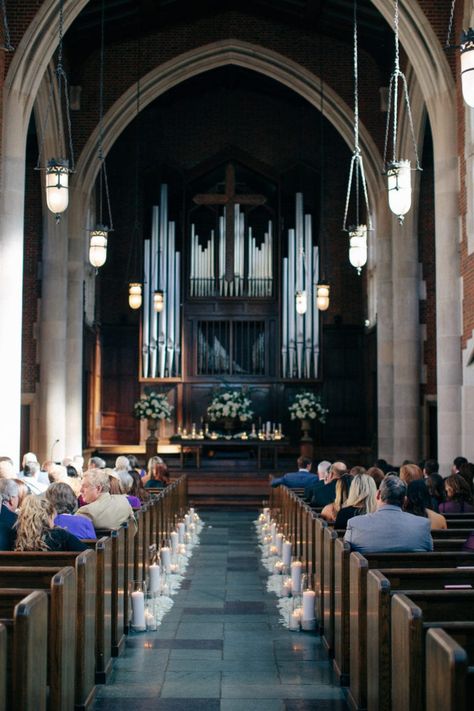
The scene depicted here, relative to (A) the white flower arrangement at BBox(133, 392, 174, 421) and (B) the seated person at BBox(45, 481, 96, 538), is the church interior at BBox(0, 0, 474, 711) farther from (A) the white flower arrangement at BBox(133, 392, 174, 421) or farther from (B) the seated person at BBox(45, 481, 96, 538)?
(B) the seated person at BBox(45, 481, 96, 538)

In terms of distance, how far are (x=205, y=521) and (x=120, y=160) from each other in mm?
11081

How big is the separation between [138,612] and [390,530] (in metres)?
2.48

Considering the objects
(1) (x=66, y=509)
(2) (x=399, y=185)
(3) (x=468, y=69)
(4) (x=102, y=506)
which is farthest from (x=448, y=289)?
(1) (x=66, y=509)

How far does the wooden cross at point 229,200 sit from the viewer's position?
2152cm

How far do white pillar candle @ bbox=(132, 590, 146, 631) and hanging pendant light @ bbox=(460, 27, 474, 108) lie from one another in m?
4.42

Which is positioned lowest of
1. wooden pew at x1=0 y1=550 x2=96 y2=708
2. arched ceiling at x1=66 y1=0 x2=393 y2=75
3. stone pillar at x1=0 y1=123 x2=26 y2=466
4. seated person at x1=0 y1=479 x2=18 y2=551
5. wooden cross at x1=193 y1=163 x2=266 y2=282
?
wooden pew at x1=0 y1=550 x2=96 y2=708

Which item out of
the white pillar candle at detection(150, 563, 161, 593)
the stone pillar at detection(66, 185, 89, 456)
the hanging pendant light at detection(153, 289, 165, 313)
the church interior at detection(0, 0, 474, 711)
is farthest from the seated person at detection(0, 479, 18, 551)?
the hanging pendant light at detection(153, 289, 165, 313)

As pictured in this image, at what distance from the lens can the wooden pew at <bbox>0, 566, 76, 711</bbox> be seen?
4137 millimetres

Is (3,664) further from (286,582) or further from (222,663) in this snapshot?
(286,582)

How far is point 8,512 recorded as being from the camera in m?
6.36

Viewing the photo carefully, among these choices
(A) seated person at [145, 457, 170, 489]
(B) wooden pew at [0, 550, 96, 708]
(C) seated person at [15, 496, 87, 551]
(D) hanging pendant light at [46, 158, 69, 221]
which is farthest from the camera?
(A) seated person at [145, 457, 170, 489]

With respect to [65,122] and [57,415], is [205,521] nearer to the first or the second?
[57,415]

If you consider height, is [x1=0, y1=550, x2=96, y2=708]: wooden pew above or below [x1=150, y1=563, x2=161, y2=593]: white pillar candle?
above

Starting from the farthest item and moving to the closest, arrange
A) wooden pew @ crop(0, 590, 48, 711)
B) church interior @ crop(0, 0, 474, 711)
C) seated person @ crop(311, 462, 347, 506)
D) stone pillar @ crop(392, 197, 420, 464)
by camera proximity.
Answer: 1. stone pillar @ crop(392, 197, 420, 464)
2. seated person @ crop(311, 462, 347, 506)
3. church interior @ crop(0, 0, 474, 711)
4. wooden pew @ crop(0, 590, 48, 711)
